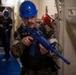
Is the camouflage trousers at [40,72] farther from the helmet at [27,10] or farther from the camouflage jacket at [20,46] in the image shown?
the helmet at [27,10]

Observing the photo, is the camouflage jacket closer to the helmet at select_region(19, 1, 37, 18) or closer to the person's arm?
the person's arm

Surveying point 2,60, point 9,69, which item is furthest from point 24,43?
point 2,60

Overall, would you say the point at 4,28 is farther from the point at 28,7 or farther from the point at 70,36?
the point at 28,7

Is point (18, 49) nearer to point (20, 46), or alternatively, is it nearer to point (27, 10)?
point (20, 46)

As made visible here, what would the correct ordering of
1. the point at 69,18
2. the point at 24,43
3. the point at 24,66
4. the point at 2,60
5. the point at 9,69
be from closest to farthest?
1. the point at 24,43
2. the point at 24,66
3. the point at 69,18
4. the point at 9,69
5. the point at 2,60

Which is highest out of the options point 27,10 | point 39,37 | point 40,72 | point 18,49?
point 27,10

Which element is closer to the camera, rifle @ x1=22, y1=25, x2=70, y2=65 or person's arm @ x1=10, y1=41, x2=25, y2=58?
rifle @ x1=22, y1=25, x2=70, y2=65

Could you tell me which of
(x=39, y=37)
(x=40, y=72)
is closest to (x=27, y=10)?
(x=39, y=37)

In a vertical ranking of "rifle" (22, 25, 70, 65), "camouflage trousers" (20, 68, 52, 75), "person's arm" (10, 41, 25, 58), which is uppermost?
"rifle" (22, 25, 70, 65)

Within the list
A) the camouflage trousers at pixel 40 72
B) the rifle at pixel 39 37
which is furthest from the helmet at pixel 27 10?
the camouflage trousers at pixel 40 72

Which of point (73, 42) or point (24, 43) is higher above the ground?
point (24, 43)

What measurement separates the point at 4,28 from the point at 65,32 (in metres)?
→ 3.32

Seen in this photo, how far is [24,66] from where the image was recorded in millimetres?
1699

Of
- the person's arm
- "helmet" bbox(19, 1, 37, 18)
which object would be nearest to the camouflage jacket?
the person's arm
